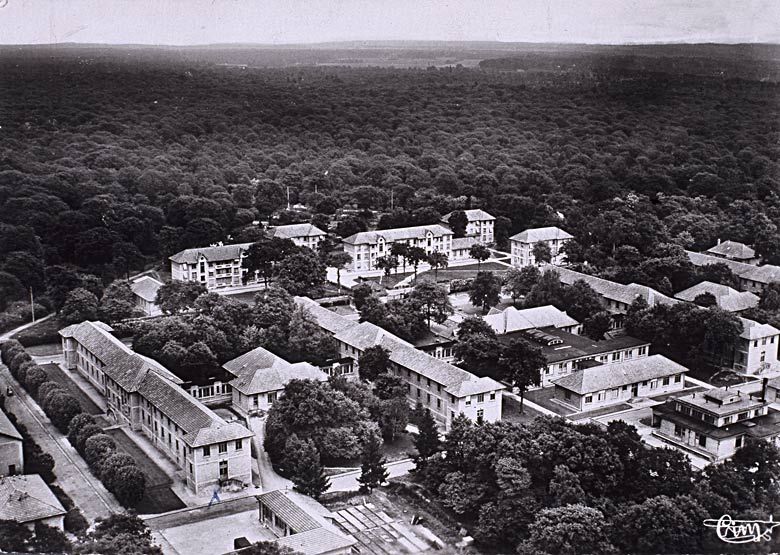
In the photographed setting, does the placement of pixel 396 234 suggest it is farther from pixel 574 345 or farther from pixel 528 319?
pixel 574 345

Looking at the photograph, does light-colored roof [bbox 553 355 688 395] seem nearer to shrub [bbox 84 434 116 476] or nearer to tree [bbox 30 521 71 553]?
shrub [bbox 84 434 116 476]

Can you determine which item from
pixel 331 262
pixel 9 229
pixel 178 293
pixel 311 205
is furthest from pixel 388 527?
pixel 311 205

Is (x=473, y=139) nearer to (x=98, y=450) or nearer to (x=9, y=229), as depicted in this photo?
(x=9, y=229)

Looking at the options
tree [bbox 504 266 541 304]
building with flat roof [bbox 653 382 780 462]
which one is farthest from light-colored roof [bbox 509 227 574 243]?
building with flat roof [bbox 653 382 780 462]

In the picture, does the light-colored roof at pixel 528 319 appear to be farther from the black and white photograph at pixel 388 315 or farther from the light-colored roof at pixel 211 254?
the light-colored roof at pixel 211 254

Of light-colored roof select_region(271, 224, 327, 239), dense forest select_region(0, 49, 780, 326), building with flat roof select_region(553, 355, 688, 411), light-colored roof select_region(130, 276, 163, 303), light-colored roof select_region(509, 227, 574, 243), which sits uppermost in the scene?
dense forest select_region(0, 49, 780, 326)

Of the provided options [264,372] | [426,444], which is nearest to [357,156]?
[264,372]

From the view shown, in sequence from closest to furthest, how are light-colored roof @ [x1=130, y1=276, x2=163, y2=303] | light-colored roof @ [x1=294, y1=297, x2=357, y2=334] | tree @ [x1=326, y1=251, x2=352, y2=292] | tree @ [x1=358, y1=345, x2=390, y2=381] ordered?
tree @ [x1=358, y1=345, x2=390, y2=381] → light-colored roof @ [x1=294, y1=297, x2=357, y2=334] → light-colored roof @ [x1=130, y1=276, x2=163, y2=303] → tree @ [x1=326, y1=251, x2=352, y2=292]

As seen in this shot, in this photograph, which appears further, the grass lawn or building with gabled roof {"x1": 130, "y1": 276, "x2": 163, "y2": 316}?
building with gabled roof {"x1": 130, "y1": 276, "x2": 163, "y2": 316}
